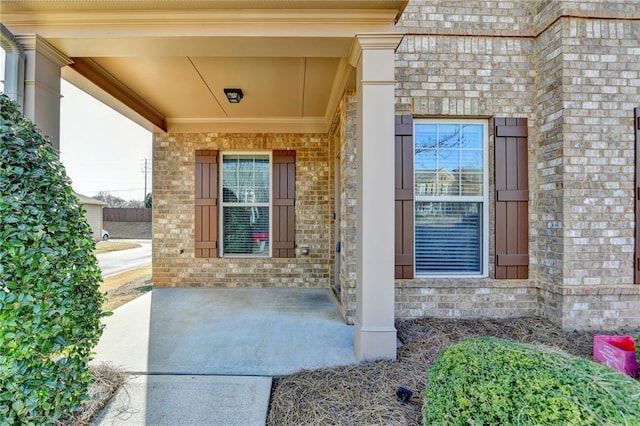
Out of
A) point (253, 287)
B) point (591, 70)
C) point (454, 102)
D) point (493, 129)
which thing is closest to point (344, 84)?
point (454, 102)

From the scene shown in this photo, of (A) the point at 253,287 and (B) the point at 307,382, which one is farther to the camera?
(A) the point at 253,287

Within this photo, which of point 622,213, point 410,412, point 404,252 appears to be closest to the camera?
point 410,412

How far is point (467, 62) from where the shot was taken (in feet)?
11.8

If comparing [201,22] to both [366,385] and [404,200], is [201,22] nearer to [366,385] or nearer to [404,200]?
[404,200]

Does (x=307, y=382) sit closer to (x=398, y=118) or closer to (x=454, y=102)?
(x=398, y=118)

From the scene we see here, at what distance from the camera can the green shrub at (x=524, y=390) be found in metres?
1.13

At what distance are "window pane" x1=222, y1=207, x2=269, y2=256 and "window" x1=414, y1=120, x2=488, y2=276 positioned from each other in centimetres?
284

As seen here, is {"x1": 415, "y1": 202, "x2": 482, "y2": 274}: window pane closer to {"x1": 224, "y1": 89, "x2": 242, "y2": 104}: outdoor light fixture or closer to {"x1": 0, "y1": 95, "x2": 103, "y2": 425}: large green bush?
{"x1": 224, "y1": 89, "x2": 242, "y2": 104}: outdoor light fixture

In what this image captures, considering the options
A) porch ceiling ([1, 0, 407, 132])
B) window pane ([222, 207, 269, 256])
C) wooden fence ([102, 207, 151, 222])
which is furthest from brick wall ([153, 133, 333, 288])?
wooden fence ([102, 207, 151, 222])

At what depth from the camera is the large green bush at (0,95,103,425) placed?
157 cm

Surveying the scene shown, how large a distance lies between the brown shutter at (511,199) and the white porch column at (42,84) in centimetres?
440

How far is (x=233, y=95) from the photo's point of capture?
4.26 m

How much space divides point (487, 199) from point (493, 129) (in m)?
0.80

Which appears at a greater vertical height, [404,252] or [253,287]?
[404,252]
